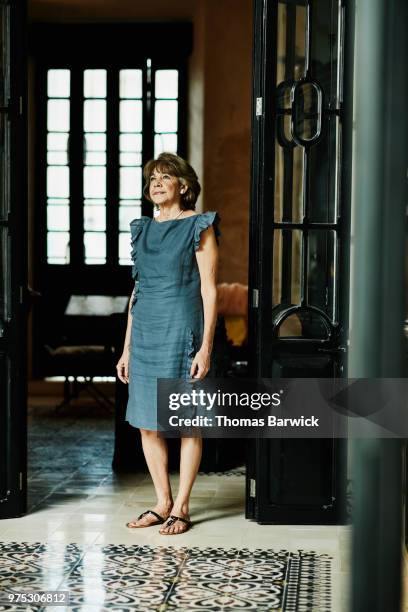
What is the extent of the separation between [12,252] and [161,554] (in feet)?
5.23

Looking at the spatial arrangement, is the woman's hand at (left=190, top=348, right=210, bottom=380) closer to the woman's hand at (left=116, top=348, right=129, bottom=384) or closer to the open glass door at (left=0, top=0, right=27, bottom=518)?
the woman's hand at (left=116, top=348, right=129, bottom=384)

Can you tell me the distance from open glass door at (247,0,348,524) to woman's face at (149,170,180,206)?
Answer: 39 cm

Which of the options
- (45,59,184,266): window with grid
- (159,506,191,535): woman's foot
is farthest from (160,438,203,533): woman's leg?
(45,59,184,266): window with grid

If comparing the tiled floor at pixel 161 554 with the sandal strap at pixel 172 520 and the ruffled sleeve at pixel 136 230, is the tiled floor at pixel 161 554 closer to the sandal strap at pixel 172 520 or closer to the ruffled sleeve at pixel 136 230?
the sandal strap at pixel 172 520

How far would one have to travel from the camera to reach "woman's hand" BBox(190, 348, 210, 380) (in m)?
4.34

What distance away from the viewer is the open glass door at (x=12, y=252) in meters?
4.53

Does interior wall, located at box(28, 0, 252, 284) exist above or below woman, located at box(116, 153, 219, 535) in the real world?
above

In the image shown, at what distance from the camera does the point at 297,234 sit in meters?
4.55

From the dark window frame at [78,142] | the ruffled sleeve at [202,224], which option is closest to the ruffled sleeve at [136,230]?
the ruffled sleeve at [202,224]

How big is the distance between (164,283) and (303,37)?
1336 mm

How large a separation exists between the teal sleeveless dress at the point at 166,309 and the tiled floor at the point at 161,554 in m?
0.58

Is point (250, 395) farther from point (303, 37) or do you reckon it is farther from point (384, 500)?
Result: point (384, 500)

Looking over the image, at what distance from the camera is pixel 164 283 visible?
443 centimetres

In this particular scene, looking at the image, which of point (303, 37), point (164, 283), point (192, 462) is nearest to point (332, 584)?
point (192, 462)
